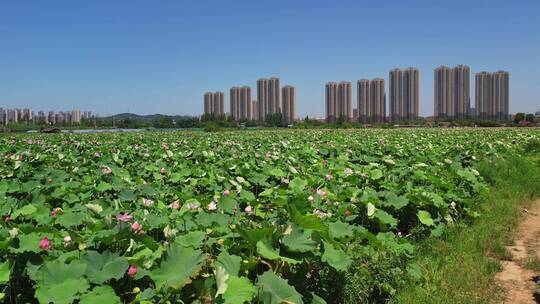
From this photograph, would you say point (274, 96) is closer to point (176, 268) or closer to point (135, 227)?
point (135, 227)

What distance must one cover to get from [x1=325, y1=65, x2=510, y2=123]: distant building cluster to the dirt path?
A: 94.5 meters

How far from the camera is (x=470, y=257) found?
4055mm

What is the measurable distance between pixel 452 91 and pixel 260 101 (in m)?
48.5

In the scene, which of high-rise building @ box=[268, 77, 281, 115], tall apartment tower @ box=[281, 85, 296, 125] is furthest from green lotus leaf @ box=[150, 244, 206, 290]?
tall apartment tower @ box=[281, 85, 296, 125]

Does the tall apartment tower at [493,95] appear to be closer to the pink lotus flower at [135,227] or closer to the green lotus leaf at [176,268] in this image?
the pink lotus flower at [135,227]

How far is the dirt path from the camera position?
3.39 metres

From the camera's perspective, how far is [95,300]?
184 cm

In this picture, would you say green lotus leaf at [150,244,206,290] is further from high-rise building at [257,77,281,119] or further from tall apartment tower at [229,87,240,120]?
tall apartment tower at [229,87,240,120]

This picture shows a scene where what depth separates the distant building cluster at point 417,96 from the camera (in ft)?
319

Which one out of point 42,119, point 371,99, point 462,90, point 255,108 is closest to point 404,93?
point 371,99

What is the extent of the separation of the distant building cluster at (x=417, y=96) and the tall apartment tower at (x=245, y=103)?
21850mm

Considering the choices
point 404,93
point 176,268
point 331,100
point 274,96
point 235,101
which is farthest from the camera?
point 235,101

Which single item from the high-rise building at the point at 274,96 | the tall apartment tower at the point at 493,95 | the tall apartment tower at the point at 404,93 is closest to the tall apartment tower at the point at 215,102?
the high-rise building at the point at 274,96

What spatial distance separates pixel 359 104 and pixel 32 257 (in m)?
114
